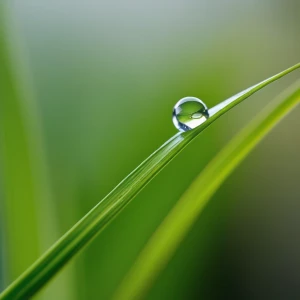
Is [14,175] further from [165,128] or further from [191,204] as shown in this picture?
[165,128]

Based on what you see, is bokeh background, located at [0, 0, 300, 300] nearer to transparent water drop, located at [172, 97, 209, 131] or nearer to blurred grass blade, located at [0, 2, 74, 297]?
blurred grass blade, located at [0, 2, 74, 297]

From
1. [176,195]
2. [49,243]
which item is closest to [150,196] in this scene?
[176,195]

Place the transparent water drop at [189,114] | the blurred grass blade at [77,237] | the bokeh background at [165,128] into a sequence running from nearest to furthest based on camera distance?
1. the blurred grass blade at [77,237]
2. the transparent water drop at [189,114]
3. the bokeh background at [165,128]

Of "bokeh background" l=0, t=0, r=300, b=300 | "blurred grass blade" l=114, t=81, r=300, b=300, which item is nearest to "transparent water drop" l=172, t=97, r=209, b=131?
"blurred grass blade" l=114, t=81, r=300, b=300

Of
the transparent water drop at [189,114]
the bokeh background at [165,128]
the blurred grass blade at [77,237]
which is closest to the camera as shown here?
the blurred grass blade at [77,237]

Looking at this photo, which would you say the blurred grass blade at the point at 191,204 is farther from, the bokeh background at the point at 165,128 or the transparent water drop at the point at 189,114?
the bokeh background at the point at 165,128

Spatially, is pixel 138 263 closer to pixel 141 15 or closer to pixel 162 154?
pixel 162 154

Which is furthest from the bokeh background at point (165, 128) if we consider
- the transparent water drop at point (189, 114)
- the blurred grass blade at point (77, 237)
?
the blurred grass blade at point (77, 237)
